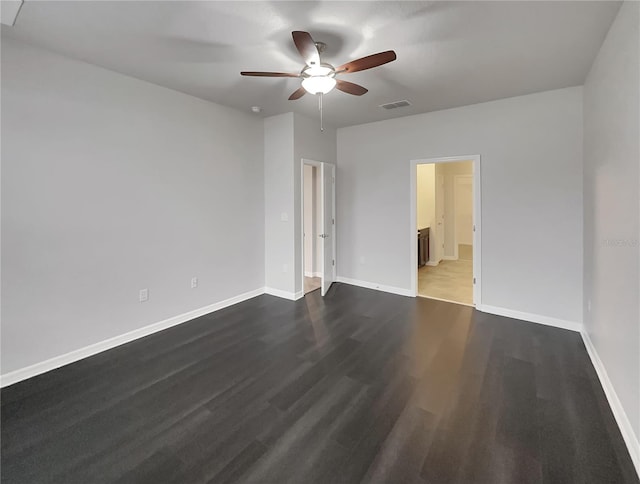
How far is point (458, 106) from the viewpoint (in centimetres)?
409

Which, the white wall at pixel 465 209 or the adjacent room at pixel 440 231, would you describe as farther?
the white wall at pixel 465 209

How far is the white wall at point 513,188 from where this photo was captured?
137 inches

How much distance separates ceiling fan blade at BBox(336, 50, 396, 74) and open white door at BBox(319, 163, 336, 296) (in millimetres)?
2480

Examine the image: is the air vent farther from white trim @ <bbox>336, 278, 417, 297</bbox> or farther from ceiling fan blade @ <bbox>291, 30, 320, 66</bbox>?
white trim @ <bbox>336, 278, 417, 297</bbox>

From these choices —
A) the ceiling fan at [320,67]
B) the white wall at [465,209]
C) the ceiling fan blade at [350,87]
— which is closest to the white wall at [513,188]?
the ceiling fan blade at [350,87]

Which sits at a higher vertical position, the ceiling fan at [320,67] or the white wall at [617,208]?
the ceiling fan at [320,67]

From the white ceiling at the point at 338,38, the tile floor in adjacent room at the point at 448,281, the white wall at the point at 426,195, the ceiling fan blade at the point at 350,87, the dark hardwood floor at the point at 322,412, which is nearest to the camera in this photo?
the dark hardwood floor at the point at 322,412

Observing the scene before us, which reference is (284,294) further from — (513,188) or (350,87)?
(513,188)

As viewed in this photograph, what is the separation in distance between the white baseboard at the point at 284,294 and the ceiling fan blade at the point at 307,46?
3170 millimetres

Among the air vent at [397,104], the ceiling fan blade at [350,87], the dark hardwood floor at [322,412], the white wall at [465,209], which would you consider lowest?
the dark hardwood floor at [322,412]

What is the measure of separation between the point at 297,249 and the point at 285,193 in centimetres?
86

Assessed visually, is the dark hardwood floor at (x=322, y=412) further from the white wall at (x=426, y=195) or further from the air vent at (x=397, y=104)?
the white wall at (x=426, y=195)

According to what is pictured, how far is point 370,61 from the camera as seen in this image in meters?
2.22

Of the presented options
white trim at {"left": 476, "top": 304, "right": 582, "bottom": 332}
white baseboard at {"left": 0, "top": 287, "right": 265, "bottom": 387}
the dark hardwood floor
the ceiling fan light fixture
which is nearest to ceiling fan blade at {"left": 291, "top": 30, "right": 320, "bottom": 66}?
the ceiling fan light fixture
